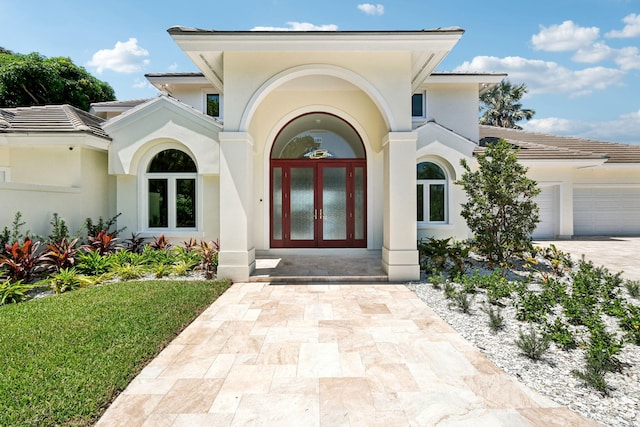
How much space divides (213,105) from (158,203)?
653cm

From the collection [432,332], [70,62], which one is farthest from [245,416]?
[70,62]

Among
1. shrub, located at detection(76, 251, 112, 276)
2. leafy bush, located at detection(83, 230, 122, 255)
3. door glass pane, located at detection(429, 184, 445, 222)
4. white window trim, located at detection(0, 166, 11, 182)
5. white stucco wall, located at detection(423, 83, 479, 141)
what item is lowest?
shrub, located at detection(76, 251, 112, 276)

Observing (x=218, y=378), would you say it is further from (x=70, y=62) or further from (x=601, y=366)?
(x=70, y=62)

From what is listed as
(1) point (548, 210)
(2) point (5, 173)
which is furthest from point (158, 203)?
(1) point (548, 210)

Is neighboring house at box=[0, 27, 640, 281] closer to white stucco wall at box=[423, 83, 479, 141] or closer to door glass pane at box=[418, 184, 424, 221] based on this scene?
door glass pane at box=[418, 184, 424, 221]

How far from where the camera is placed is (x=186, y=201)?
10.4 metres

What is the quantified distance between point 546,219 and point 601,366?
13.3m

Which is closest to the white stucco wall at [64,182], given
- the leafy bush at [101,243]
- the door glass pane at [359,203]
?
the leafy bush at [101,243]

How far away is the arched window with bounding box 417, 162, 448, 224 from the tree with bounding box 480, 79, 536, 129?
80.8ft

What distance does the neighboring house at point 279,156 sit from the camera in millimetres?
7332

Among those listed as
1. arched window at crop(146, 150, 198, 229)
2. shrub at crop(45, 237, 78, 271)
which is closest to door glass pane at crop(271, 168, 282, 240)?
arched window at crop(146, 150, 198, 229)

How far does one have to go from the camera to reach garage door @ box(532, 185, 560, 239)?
1440 cm

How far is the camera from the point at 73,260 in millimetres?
7832

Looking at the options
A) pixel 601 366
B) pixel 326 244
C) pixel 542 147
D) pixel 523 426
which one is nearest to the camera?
pixel 523 426
